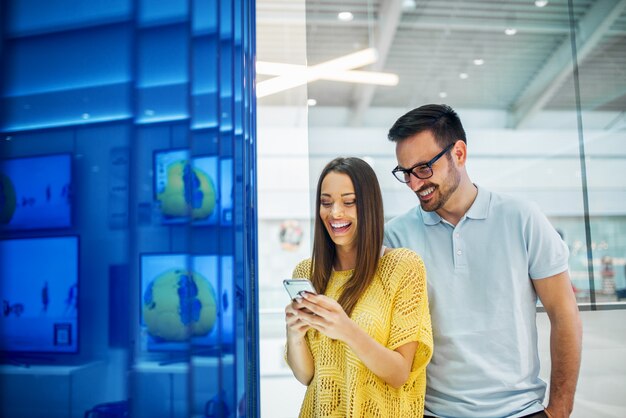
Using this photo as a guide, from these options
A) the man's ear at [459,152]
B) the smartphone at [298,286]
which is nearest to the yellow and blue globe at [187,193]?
the smartphone at [298,286]

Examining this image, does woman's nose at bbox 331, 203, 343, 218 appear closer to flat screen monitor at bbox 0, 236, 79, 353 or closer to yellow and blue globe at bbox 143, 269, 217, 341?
yellow and blue globe at bbox 143, 269, 217, 341

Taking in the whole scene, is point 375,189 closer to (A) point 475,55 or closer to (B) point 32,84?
(B) point 32,84

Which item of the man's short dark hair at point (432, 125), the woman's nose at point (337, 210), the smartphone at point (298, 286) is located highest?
the man's short dark hair at point (432, 125)

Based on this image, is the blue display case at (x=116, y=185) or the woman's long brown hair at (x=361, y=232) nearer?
the blue display case at (x=116, y=185)

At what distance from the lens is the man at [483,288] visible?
5.78 ft

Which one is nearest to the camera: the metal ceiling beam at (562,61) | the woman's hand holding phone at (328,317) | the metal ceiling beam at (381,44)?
the woman's hand holding phone at (328,317)

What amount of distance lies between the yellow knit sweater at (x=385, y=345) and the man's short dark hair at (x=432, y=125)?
1.55 feet

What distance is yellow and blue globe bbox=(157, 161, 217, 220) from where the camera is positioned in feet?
2.50

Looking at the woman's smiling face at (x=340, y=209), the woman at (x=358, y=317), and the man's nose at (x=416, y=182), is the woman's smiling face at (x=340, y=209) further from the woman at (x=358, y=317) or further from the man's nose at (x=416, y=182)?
the man's nose at (x=416, y=182)

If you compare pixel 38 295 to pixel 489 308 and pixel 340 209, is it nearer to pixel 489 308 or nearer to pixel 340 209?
pixel 340 209

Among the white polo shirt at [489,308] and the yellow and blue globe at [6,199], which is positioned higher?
the yellow and blue globe at [6,199]

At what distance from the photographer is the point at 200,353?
0.82 metres

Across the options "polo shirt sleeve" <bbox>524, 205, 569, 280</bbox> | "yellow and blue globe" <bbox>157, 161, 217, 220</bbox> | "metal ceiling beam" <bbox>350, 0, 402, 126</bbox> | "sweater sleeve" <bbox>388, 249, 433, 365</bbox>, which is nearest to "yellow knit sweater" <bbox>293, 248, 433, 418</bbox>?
"sweater sleeve" <bbox>388, 249, 433, 365</bbox>

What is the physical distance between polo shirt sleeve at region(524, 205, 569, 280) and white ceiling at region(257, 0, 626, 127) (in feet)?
5.06
